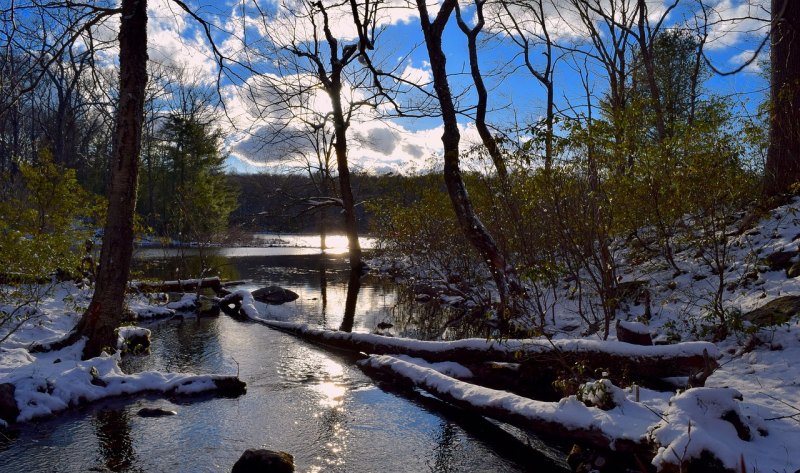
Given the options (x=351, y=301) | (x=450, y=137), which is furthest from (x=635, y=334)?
(x=351, y=301)

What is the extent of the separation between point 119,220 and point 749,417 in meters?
7.91

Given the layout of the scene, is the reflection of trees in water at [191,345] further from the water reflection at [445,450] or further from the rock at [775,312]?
the rock at [775,312]

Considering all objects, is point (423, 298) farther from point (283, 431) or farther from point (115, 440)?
point (115, 440)

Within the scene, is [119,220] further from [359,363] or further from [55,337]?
[359,363]

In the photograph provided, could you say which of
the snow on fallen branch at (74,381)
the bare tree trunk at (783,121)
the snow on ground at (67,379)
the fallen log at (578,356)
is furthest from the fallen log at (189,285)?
the bare tree trunk at (783,121)

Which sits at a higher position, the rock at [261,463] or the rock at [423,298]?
the rock at [423,298]

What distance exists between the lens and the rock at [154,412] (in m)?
6.09

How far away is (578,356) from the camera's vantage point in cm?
623

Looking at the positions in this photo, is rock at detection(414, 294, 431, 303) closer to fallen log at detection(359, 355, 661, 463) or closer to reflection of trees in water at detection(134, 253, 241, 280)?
reflection of trees in water at detection(134, 253, 241, 280)

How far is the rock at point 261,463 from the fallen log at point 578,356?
3.13m

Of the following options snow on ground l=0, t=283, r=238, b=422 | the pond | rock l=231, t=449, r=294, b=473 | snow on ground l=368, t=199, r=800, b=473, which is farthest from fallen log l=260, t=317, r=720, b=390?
snow on ground l=0, t=283, r=238, b=422

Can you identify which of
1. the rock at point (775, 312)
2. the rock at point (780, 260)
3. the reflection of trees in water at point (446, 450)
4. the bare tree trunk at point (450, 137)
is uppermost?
the bare tree trunk at point (450, 137)

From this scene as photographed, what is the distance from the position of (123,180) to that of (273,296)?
8425mm

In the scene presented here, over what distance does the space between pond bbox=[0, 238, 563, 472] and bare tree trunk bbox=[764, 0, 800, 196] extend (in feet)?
26.1
